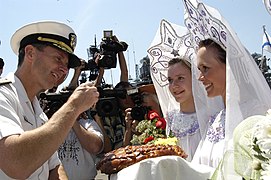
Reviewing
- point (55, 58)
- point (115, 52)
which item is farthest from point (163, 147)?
point (115, 52)

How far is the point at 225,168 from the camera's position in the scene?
0.81 metres

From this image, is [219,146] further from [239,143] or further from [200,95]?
[239,143]

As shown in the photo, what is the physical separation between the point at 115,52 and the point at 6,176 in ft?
8.50

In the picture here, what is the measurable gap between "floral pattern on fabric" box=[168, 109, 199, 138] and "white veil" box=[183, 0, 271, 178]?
70cm

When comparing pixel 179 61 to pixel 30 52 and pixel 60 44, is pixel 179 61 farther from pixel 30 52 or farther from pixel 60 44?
pixel 30 52

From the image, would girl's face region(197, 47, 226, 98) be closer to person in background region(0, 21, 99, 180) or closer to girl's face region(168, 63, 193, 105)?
person in background region(0, 21, 99, 180)

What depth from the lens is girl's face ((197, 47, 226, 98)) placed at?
1713 mm

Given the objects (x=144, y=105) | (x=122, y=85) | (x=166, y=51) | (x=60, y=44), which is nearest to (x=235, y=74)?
(x=60, y=44)

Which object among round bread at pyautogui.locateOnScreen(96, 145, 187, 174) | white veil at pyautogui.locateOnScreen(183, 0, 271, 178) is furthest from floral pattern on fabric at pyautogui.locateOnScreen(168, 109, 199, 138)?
round bread at pyautogui.locateOnScreen(96, 145, 187, 174)

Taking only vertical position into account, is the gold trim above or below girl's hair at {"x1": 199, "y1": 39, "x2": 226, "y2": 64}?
above

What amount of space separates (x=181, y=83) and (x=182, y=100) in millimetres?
109

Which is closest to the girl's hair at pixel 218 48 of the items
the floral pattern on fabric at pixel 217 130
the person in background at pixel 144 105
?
the floral pattern on fabric at pixel 217 130

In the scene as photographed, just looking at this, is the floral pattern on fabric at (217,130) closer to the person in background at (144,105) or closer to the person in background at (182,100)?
the person in background at (182,100)

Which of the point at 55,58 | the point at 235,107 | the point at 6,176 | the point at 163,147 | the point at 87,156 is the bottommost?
the point at 87,156
